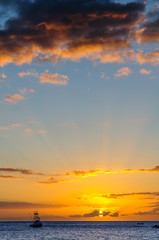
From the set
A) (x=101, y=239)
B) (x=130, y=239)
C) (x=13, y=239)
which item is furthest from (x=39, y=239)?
(x=130, y=239)

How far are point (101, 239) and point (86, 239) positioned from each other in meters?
5.82

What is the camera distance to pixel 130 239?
13350 centimetres

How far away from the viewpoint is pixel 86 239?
13438 cm

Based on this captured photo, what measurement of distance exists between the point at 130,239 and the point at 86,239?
1695cm

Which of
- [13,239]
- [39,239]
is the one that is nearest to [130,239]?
[39,239]

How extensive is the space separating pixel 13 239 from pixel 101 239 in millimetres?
33982

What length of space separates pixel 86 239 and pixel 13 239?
28218mm

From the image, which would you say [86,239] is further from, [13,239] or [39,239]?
[13,239]

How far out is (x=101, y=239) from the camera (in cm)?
13362

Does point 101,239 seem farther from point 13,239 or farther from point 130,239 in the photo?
point 13,239

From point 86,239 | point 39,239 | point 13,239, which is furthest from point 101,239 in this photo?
point 13,239

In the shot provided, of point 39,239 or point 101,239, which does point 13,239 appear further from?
point 101,239

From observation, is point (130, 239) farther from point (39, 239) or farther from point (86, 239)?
point (39, 239)

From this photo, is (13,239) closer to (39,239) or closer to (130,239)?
(39,239)
